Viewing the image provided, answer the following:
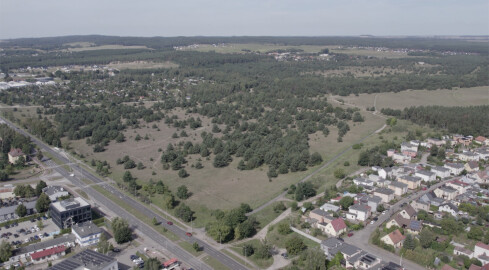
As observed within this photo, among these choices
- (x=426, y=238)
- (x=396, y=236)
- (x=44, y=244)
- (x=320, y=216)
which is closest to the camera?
(x=426, y=238)

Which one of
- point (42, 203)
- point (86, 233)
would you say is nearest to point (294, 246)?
point (86, 233)

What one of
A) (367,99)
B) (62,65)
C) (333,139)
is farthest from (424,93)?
(62,65)

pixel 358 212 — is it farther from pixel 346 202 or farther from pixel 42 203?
pixel 42 203

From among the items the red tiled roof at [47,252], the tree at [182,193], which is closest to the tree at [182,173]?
the tree at [182,193]

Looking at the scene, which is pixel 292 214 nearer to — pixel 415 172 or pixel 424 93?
pixel 415 172

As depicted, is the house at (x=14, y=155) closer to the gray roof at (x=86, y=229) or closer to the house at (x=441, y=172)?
the gray roof at (x=86, y=229)

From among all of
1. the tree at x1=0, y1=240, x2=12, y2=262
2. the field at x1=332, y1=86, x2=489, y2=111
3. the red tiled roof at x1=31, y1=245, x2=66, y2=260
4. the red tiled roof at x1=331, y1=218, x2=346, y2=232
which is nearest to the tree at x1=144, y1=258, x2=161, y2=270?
the red tiled roof at x1=31, y1=245, x2=66, y2=260

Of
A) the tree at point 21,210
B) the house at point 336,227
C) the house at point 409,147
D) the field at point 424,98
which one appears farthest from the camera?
the field at point 424,98

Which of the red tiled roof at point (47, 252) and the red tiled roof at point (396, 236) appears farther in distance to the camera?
the red tiled roof at point (396, 236)
